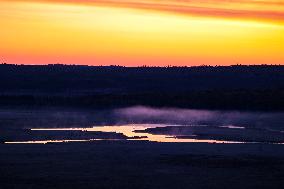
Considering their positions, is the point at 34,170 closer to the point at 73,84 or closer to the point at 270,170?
the point at 270,170

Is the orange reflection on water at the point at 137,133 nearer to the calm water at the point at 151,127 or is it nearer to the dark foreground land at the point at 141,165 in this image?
the calm water at the point at 151,127

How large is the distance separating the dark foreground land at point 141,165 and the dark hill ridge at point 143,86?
1112 inches

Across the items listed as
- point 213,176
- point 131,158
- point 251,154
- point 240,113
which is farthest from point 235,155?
point 240,113

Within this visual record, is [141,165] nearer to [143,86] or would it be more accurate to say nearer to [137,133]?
[137,133]

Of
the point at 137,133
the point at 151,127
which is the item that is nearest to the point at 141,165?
the point at 137,133

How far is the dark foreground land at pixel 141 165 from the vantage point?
1833 cm

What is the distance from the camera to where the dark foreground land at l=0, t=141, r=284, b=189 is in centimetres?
1833

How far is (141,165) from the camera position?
2128cm

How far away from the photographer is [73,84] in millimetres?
114938

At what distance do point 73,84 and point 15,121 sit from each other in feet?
249

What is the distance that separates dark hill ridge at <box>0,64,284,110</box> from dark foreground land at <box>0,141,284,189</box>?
Result: 92.7 feet

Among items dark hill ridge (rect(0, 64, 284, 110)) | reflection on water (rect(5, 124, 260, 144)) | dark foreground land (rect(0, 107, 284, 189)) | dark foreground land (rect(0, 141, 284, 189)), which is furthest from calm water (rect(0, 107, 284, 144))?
dark hill ridge (rect(0, 64, 284, 110))

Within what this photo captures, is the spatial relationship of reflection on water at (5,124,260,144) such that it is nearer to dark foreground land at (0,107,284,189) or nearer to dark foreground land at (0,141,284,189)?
dark foreground land at (0,107,284,189)

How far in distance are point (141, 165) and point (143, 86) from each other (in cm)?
9276
